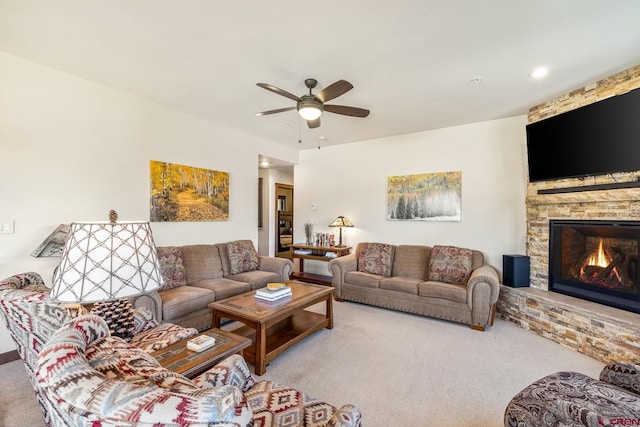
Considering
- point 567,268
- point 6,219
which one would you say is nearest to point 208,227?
point 6,219

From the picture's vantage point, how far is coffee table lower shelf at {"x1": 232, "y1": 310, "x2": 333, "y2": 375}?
2520 millimetres

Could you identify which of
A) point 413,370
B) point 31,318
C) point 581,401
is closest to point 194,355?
point 31,318

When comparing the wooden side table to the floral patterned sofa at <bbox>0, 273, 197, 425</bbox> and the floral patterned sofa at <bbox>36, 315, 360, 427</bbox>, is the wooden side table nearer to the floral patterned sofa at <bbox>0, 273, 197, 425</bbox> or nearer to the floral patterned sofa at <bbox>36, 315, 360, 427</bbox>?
the floral patterned sofa at <bbox>0, 273, 197, 425</bbox>

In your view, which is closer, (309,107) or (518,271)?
(309,107)

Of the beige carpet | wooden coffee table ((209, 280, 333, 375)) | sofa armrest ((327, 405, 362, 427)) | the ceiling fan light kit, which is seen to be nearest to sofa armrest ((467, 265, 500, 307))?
the beige carpet

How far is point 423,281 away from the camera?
393 centimetres

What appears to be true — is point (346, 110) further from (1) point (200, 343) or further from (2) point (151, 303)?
(2) point (151, 303)

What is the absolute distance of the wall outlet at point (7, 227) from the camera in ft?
8.21

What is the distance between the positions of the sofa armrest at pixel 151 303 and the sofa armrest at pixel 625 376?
10.8 ft

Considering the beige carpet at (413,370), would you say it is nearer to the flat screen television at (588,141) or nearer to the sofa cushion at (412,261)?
the sofa cushion at (412,261)

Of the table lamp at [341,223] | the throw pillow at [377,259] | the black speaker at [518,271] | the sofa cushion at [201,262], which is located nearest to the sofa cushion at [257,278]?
the sofa cushion at [201,262]

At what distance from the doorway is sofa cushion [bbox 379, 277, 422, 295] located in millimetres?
3854

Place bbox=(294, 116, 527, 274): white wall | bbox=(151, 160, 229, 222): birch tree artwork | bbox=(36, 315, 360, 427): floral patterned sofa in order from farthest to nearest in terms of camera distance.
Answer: bbox=(294, 116, 527, 274): white wall
bbox=(151, 160, 229, 222): birch tree artwork
bbox=(36, 315, 360, 427): floral patterned sofa

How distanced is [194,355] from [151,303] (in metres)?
1.41
